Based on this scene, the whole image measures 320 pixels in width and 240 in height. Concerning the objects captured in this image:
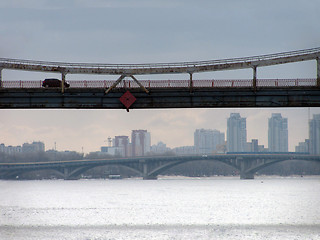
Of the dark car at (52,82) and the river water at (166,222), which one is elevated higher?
the dark car at (52,82)

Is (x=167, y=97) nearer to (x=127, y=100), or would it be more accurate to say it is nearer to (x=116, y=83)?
(x=127, y=100)

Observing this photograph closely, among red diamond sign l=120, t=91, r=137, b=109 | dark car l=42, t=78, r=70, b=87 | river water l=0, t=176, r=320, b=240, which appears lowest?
river water l=0, t=176, r=320, b=240

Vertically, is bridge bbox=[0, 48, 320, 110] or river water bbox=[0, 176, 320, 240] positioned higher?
bridge bbox=[0, 48, 320, 110]

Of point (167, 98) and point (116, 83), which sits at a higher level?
point (116, 83)

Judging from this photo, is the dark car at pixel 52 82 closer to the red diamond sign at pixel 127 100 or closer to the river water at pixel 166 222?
the red diamond sign at pixel 127 100

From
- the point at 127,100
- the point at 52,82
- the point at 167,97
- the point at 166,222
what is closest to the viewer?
the point at 127,100

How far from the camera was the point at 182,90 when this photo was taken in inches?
2106

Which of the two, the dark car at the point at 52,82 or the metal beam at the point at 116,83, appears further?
the dark car at the point at 52,82

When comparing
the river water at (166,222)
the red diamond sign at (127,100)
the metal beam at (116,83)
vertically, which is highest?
the metal beam at (116,83)

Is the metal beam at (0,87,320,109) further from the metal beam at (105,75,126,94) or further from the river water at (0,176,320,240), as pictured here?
the river water at (0,176,320,240)

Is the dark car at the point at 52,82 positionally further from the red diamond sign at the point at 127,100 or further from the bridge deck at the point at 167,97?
the red diamond sign at the point at 127,100

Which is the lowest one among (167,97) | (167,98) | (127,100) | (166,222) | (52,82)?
(166,222)

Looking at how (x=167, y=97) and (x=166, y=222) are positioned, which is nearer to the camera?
(x=167, y=97)

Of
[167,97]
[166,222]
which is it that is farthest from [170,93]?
[166,222]
